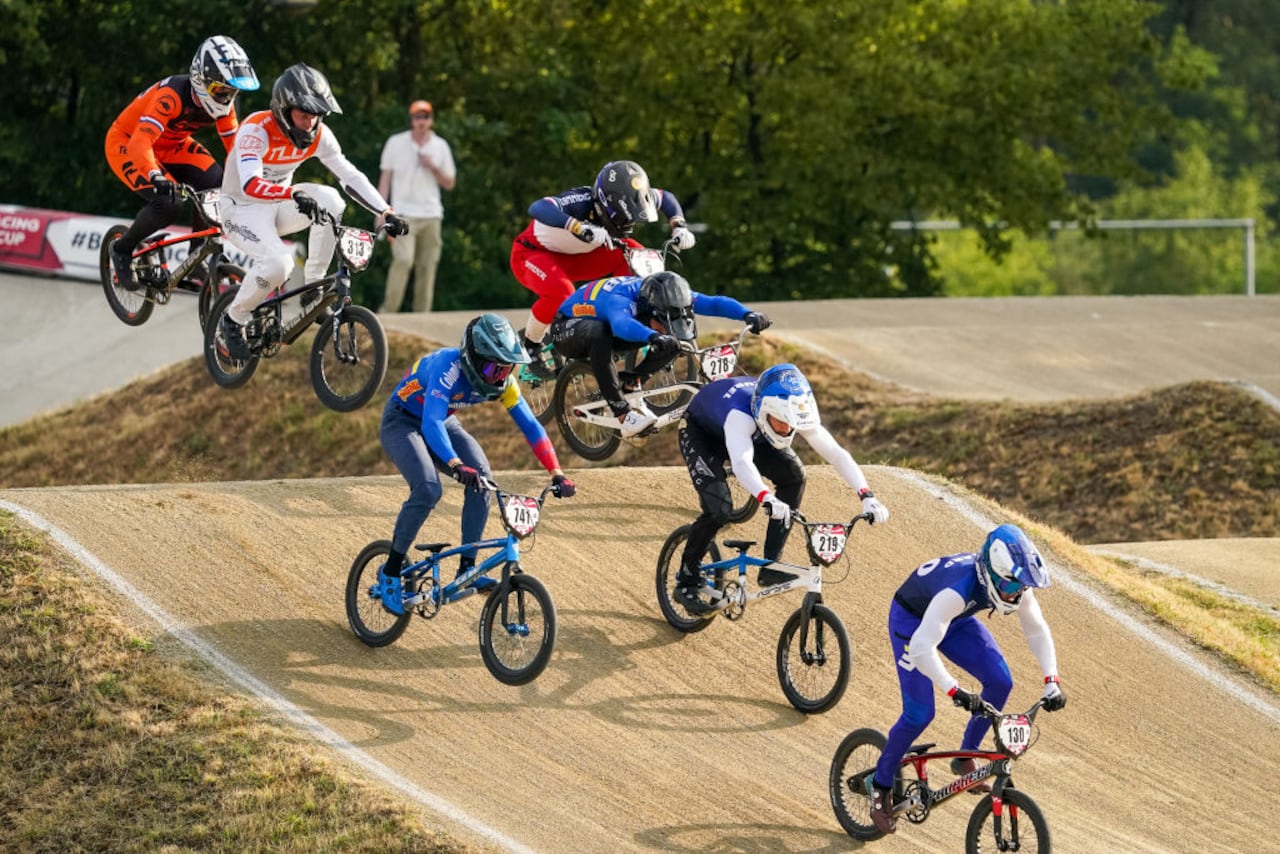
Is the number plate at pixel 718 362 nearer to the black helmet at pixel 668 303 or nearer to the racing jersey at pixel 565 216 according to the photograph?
the black helmet at pixel 668 303

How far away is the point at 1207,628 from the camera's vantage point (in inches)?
623

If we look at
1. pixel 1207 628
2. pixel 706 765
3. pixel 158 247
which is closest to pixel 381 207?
pixel 158 247

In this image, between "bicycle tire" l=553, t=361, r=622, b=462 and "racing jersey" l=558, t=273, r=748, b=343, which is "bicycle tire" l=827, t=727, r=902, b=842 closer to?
"racing jersey" l=558, t=273, r=748, b=343

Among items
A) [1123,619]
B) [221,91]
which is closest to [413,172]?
[221,91]

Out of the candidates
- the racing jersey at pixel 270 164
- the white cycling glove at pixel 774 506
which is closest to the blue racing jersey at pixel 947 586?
the white cycling glove at pixel 774 506

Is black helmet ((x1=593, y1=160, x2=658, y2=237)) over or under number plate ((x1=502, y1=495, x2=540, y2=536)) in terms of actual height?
over

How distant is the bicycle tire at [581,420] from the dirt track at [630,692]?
0.37 metres

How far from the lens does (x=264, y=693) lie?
1212 centimetres

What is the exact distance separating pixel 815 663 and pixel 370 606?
2998 millimetres

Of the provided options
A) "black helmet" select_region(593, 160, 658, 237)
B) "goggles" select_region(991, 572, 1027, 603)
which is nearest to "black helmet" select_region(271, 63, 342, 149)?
"black helmet" select_region(593, 160, 658, 237)

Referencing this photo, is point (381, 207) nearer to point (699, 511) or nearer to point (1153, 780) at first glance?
point (699, 511)

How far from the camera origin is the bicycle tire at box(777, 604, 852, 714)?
12.6 m

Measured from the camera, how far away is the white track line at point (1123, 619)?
47.9 feet

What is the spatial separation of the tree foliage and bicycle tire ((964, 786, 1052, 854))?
73.4 feet
